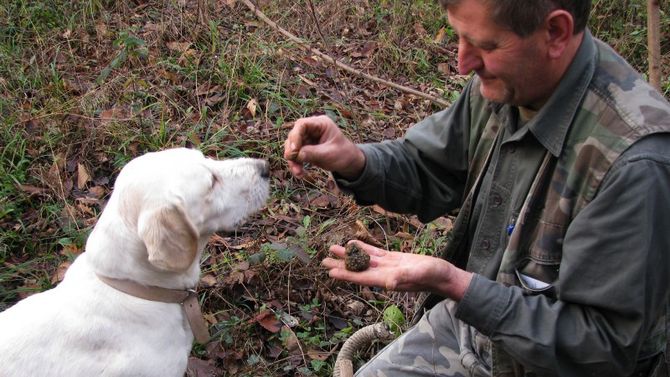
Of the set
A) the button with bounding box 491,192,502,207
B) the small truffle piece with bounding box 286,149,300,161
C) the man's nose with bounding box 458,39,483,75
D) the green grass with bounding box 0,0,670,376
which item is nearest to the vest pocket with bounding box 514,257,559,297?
the button with bounding box 491,192,502,207

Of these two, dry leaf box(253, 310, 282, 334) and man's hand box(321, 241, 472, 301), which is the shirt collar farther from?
dry leaf box(253, 310, 282, 334)

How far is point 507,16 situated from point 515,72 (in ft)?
0.70

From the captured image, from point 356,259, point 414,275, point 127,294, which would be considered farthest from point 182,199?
point 414,275

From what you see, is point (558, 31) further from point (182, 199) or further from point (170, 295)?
point (170, 295)

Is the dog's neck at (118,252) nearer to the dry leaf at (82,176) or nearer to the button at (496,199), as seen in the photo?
the button at (496,199)

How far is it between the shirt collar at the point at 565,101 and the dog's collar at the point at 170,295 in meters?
1.58

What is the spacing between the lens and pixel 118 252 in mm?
2525

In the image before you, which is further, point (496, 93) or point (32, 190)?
point (32, 190)

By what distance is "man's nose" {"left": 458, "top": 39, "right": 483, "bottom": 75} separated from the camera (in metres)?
2.25

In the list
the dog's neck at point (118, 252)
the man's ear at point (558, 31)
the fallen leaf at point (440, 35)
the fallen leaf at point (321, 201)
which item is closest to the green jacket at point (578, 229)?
A: the man's ear at point (558, 31)

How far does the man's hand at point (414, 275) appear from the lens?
2.13 meters

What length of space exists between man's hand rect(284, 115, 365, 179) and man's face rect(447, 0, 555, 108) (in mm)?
627

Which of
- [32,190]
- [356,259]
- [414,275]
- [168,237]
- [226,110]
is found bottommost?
[32,190]

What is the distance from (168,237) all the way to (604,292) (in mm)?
1562
